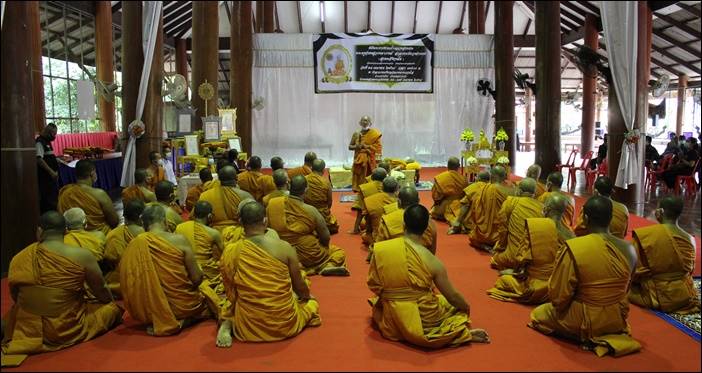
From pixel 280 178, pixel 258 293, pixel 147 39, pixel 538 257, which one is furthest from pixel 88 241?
pixel 147 39

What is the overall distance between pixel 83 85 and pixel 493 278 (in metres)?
11.5

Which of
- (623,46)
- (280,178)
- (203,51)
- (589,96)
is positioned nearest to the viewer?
(280,178)

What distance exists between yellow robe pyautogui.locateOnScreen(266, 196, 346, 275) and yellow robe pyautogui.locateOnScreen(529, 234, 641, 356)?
2371mm

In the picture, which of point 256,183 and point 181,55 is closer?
point 256,183

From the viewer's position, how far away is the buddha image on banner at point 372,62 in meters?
15.1

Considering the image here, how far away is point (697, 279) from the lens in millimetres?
5160

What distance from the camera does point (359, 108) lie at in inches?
631

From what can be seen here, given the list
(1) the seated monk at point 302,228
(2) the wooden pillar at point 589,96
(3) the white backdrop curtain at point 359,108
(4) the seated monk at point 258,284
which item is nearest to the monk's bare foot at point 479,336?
(4) the seated monk at point 258,284

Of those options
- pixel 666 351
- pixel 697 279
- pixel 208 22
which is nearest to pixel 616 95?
pixel 697 279

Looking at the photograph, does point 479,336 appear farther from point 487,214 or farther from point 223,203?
point 223,203

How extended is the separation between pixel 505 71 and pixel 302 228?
10206 mm

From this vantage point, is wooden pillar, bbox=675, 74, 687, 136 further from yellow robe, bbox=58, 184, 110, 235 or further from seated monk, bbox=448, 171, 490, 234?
yellow robe, bbox=58, 184, 110, 235

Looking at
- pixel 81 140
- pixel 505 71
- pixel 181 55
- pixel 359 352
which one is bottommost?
pixel 359 352

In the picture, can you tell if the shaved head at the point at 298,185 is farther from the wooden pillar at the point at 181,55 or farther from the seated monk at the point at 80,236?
the wooden pillar at the point at 181,55
